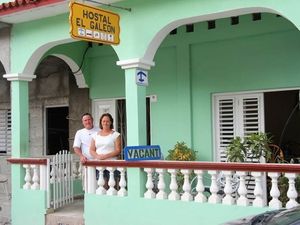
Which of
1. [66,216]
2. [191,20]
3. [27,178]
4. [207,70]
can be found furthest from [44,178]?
[191,20]

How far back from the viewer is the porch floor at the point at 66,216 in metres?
7.81

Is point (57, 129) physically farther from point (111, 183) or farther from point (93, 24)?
point (93, 24)

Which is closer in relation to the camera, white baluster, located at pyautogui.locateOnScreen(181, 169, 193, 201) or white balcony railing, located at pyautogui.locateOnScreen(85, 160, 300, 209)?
white balcony railing, located at pyautogui.locateOnScreen(85, 160, 300, 209)

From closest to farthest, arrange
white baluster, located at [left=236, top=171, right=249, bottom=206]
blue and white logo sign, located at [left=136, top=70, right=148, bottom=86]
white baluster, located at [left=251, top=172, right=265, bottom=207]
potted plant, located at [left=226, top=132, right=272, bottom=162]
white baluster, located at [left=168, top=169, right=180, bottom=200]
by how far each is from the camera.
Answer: white baluster, located at [left=251, top=172, right=265, bottom=207]
white baluster, located at [left=236, top=171, right=249, bottom=206]
white baluster, located at [left=168, top=169, right=180, bottom=200]
potted plant, located at [left=226, top=132, right=272, bottom=162]
blue and white logo sign, located at [left=136, top=70, right=148, bottom=86]

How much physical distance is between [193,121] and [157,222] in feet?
8.99

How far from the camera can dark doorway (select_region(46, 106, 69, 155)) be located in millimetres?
11673

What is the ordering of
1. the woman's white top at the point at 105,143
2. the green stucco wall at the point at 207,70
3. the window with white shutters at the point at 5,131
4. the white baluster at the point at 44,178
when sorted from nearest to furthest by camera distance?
the woman's white top at the point at 105,143, the green stucco wall at the point at 207,70, the white baluster at the point at 44,178, the window with white shutters at the point at 5,131

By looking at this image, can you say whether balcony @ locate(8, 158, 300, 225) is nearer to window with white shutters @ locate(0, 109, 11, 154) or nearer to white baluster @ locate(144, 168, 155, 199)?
white baluster @ locate(144, 168, 155, 199)

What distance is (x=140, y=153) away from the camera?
6.80 m

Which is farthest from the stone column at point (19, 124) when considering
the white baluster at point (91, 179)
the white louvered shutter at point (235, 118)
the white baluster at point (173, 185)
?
the white louvered shutter at point (235, 118)

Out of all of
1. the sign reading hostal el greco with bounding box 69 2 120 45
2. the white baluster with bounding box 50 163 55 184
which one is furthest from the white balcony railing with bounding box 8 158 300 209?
the sign reading hostal el greco with bounding box 69 2 120 45

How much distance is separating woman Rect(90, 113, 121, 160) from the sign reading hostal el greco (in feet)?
4.09

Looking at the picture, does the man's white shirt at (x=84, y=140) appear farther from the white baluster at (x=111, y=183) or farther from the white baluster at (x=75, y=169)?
the white baluster at (x=75, y=169)

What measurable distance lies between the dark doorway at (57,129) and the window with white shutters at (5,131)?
1.50m
